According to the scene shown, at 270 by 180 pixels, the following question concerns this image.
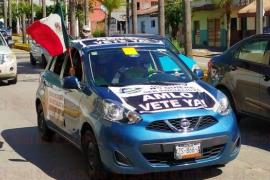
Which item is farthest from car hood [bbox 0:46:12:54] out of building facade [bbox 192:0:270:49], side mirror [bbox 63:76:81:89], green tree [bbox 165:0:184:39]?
green tree [bbox 165:0:184:39]

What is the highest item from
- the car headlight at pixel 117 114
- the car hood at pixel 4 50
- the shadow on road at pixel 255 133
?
the car hood at pixel 4 50

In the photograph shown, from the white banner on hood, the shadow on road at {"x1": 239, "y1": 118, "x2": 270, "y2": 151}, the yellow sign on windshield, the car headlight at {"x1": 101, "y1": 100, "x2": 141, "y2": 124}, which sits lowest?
the shadow on road at {"x1": 239, "y1": 118, "x2": 270, "y2": 151}

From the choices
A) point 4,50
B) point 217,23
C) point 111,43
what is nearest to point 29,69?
point 4,50

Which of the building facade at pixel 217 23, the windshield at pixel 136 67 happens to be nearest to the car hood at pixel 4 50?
the windshield at pixel 136 67

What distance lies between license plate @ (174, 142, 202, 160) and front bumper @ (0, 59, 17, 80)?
11.5m

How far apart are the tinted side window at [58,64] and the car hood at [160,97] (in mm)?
1816

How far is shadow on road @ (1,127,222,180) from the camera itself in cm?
643

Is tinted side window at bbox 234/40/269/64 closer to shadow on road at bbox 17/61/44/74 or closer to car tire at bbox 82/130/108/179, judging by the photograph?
car tire at bbox 82/130/108/179

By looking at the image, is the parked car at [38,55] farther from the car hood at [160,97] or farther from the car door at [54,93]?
the car hood at [160,97]

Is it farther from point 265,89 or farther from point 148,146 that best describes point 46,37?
point 265,89

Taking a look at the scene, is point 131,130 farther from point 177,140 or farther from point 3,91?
point 3,91

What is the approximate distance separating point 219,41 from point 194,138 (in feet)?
133

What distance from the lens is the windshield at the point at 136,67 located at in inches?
262

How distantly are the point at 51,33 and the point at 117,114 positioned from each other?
2.58 meters
